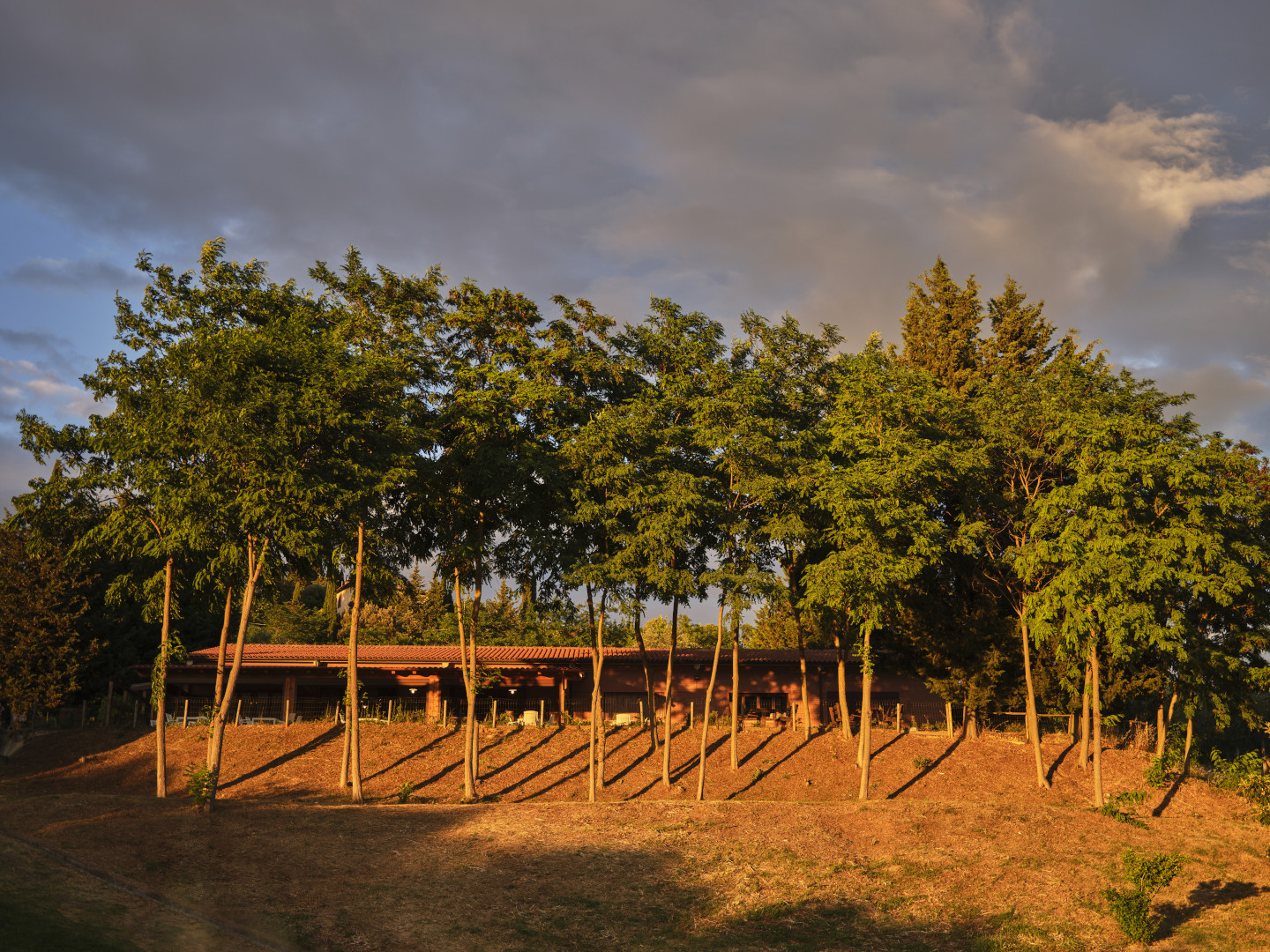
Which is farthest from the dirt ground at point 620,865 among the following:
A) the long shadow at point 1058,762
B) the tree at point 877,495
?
the tree at point 877,495

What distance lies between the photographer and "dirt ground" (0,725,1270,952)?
1825 cm

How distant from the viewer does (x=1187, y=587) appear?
3319 centimetres

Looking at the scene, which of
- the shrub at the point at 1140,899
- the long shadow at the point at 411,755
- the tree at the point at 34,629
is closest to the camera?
the shrub at the point at 1140,899

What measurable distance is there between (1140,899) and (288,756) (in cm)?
3017

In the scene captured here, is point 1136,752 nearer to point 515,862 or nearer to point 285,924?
point 515,862

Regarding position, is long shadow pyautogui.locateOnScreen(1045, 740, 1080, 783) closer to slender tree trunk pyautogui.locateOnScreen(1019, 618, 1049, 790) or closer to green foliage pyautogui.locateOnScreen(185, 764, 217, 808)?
slender tree trunk pyautogui.locateOnScreen(1019, 618, 1049, 790)

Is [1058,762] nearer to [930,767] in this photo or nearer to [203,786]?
[930,767]

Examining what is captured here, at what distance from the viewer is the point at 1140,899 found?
758 inches

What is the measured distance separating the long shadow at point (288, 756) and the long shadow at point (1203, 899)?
29.9m

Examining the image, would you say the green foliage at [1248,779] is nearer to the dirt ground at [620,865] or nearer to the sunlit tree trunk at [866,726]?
the dirt ground at [620,865]

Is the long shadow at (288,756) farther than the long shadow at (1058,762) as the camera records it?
No

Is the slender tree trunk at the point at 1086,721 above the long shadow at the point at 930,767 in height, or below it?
above

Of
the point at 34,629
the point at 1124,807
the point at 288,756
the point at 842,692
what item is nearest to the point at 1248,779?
the point at 1124,807

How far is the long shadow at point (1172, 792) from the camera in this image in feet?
105
